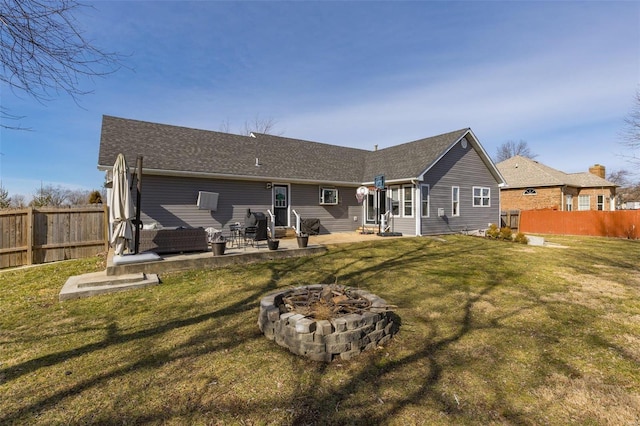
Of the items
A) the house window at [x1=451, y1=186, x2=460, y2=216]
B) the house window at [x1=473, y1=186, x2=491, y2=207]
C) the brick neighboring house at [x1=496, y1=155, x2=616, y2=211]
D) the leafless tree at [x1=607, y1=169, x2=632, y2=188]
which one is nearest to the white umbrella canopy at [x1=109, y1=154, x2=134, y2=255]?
the house window at [x1=451, y1=186, x2=460, y2=216]

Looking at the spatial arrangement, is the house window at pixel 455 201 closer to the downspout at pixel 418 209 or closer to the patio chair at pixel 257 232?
the downspout at pixel 418 209

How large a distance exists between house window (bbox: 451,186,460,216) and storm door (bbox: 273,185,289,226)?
8387mm

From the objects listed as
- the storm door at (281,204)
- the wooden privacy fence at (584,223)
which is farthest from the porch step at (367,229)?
the wooden privacy fence at (584,223)

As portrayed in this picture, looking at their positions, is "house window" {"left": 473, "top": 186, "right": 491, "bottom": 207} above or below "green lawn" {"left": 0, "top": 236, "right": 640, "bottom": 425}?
above

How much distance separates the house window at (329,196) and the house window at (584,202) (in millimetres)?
20436

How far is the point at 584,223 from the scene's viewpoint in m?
16.9

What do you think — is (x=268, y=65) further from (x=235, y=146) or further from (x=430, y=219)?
(x=430, y=219)

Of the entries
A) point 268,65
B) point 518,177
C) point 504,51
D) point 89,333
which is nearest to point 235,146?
point 268,65

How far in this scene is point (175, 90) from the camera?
17.9m

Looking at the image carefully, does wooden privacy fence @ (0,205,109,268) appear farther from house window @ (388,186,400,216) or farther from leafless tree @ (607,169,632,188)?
leafless tree @ (607,169,632,188)

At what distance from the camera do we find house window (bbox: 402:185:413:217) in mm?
13898

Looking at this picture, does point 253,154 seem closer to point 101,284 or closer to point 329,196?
point 329,196

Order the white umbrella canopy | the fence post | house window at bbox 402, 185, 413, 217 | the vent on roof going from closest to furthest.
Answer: the white umbrella canopy, the fence post, the vent on roof, house window at bbox 402, 185, 413, 217

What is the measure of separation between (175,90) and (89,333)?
57.5 ft
